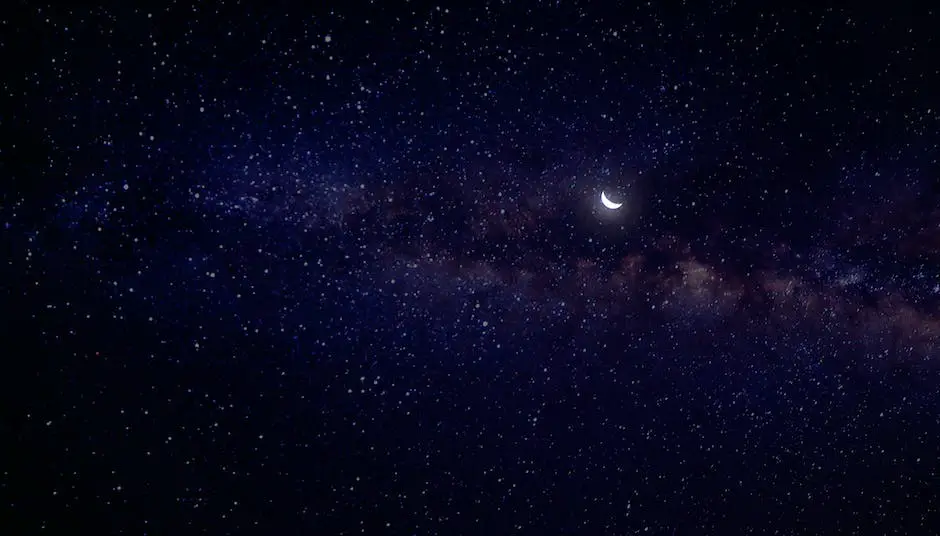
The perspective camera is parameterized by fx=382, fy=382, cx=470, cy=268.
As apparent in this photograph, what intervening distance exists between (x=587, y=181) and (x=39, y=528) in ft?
5.24

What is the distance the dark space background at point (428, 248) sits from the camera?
0.80 m

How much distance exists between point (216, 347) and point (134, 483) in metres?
0.38

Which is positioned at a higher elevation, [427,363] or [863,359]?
[863,359]

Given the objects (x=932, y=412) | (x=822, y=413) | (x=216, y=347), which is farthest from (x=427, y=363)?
(x=932, y=412)

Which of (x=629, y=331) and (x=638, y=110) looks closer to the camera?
(x=638, y=110)

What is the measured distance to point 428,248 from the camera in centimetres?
102

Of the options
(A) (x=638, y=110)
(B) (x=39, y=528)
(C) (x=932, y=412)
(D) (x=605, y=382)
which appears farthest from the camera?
(C) (x=932, y=412)

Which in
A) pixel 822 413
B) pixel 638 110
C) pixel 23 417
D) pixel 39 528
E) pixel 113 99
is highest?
pixel 638 110

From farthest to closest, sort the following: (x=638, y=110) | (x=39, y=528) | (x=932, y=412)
Answer: (x=932, y=412), (x=638, y=110), (x=39, y=528)

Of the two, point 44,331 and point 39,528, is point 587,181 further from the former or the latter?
point 39,528

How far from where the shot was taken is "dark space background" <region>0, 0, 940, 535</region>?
0.80 meters

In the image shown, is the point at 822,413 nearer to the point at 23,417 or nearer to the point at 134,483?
the point at 134,483

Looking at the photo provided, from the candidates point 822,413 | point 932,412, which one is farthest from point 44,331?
point 932,412

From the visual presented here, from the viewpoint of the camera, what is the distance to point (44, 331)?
812 mm
